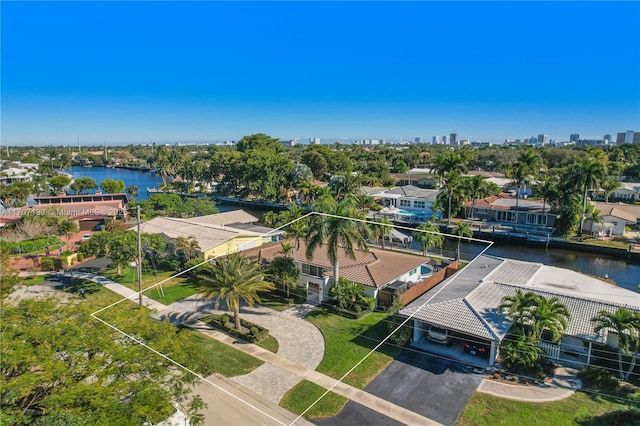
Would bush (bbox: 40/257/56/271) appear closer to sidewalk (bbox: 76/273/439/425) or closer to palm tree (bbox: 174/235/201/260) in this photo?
palm tree (bbox: 174/235/201/260)

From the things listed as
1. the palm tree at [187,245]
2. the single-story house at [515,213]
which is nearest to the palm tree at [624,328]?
the palm tree at [187,245]

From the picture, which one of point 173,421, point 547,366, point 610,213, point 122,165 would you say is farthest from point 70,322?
point 122,165

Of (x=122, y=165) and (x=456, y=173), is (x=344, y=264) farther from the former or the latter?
(x=122, y=165)

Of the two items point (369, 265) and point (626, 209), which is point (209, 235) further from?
point (626, 209)

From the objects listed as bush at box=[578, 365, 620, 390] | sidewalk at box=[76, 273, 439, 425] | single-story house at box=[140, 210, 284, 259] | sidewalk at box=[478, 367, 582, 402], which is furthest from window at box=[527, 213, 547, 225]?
sidewalk at box=[76, 273, 439, 425]

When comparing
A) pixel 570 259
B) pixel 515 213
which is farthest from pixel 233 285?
pixel 515 213

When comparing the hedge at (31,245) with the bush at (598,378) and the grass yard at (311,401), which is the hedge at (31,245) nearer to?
the grass yard at (311,401)
